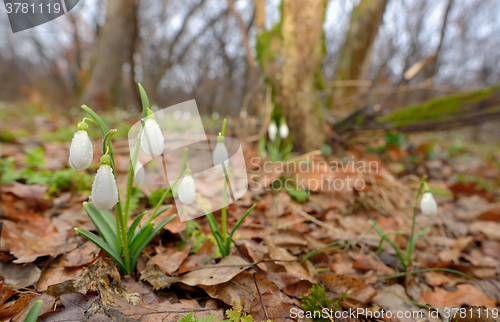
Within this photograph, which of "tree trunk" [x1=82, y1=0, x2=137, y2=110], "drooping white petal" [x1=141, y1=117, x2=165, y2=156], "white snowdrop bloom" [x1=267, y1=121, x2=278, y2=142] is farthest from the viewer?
"tree trunk" [x1=82, y1=0, x2=137, y2=110]

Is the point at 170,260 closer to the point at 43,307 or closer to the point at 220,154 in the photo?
the point at 43,307

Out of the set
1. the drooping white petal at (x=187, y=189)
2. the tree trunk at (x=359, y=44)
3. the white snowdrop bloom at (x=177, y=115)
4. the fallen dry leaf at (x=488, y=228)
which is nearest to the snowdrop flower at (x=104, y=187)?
the drooping white petal at (x=187, y=189)

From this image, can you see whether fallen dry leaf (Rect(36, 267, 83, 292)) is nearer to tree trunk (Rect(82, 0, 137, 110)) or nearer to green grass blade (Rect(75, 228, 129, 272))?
green grass blade (Rect(75, 228, 129, 272))

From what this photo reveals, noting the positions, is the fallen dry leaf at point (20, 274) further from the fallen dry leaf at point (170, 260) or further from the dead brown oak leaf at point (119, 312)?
the fallen dry leaf at point (170, 260)

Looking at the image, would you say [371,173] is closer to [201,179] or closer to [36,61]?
→ [201,179]

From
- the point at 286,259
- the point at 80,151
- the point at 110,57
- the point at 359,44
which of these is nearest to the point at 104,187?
the point at 80,151

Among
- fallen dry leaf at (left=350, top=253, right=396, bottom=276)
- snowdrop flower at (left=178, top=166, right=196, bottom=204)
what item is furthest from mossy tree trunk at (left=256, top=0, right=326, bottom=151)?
snowdrop flower at (left=178, top=166, right=196, bottom=204)
